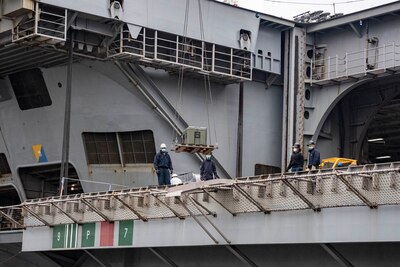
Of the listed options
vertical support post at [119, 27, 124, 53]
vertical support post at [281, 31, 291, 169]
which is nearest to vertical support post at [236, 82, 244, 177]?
vertical support post at [281, 31, 291, 169]

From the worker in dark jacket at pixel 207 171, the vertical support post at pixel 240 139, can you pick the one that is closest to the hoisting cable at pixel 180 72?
the vertical support post at pixel 240 139

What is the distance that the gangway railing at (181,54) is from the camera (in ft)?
102

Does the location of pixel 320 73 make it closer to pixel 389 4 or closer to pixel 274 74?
pixel 274 74

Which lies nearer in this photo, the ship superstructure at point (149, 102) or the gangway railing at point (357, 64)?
the ship superstructure at point (149, 102)

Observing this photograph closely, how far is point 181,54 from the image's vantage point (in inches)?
1280

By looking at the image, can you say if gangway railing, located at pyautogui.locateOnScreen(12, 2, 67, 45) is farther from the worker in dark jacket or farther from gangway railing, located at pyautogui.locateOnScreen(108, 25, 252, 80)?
the worker in dark jacket

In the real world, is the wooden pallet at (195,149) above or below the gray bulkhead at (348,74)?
below

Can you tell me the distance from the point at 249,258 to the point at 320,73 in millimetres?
18799

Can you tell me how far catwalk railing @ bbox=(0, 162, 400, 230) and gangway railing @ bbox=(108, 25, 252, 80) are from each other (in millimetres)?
8017

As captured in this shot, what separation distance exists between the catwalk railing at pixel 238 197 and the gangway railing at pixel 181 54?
26.3ft

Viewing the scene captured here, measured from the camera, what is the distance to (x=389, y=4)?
32.6 meters

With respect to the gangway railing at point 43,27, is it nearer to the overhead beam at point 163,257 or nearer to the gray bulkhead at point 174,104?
the gray bulkhead at point 174,104

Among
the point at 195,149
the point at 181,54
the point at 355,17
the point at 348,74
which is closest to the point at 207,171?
the point at 195,149

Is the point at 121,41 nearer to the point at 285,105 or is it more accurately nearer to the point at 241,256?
the point at 285,105
